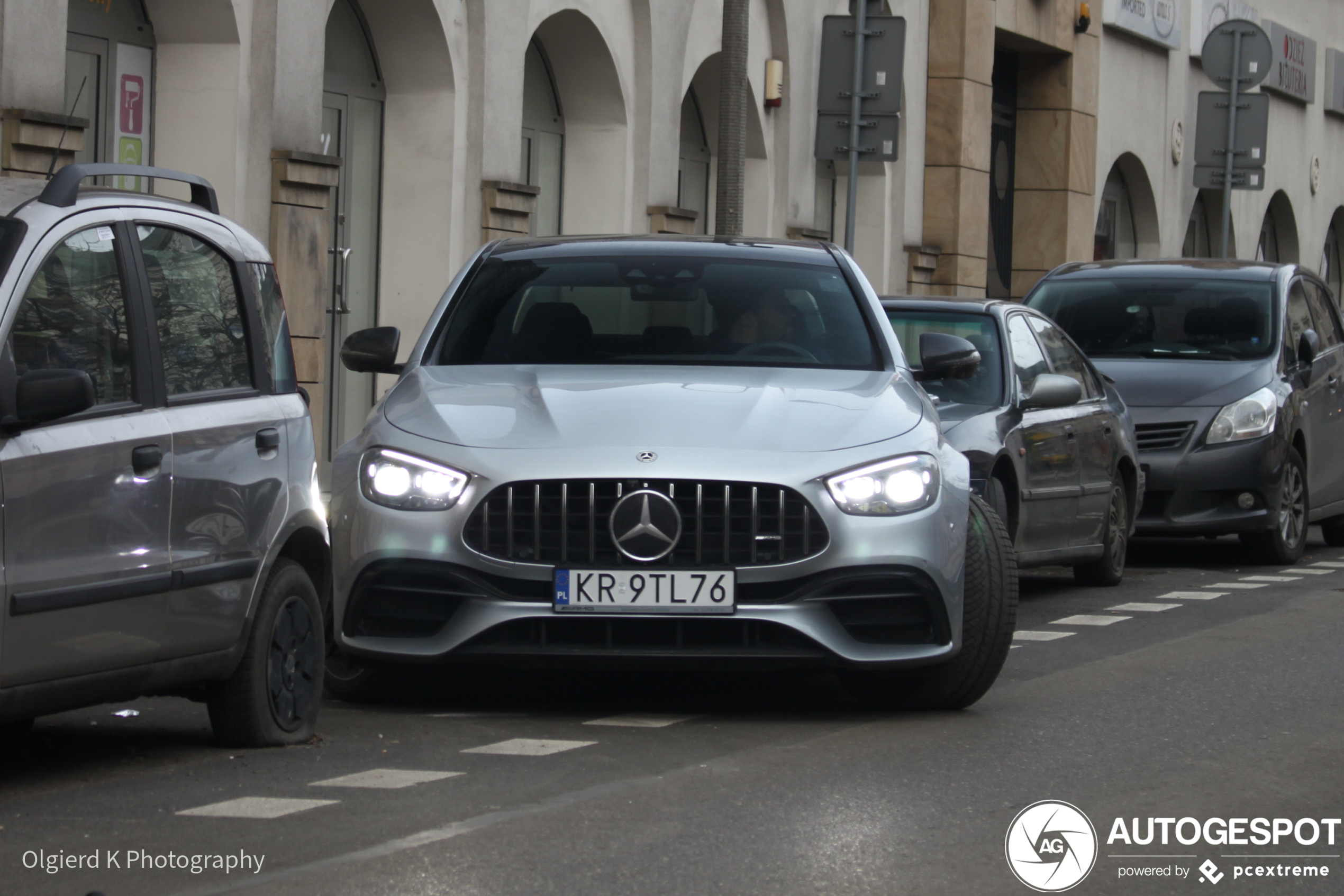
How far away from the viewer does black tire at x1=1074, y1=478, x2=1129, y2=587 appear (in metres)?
13.4

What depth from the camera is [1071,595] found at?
1298 centimetres

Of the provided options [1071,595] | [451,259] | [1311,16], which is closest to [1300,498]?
[1071,595]

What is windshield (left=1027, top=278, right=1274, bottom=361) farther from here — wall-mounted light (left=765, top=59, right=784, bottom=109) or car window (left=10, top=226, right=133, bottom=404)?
car window (left=10, top=226, right=133, bottom=404)

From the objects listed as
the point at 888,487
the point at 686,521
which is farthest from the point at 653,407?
the point at 888,487

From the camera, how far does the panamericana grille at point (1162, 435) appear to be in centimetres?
1474

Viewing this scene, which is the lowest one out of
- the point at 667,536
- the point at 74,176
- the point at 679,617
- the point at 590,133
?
the point at 679,617

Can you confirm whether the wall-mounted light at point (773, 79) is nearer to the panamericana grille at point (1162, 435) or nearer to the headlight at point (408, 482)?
the panamericana grille at point (1162, 435)

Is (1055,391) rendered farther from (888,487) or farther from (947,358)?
(888,487)

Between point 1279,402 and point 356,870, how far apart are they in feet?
35.8

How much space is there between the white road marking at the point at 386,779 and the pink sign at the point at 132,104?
10.2 meters

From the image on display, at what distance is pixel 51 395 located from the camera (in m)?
5.80

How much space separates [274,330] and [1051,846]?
3090 mm

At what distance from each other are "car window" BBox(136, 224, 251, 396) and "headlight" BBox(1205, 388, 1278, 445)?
29.1 feet

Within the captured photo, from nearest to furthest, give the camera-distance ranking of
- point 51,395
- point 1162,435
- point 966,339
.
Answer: point 51,395 < point 966,339 < point 1162,435
